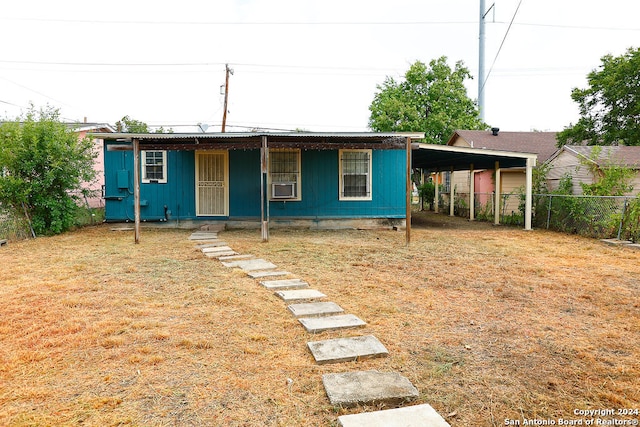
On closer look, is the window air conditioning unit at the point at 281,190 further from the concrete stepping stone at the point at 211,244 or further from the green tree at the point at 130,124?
the green tree at the point at 130,124

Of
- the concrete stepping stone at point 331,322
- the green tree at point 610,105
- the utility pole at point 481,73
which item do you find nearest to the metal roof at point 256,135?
the concrete stepping stone at point 331,322

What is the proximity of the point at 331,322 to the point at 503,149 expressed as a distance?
15.4 metres

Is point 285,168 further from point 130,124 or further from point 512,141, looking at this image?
point 130,124

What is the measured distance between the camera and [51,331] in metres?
3.17

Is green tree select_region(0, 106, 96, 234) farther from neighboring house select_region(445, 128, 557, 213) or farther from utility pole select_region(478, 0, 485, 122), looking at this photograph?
utility pole select_region(478, 0, 485, 122)

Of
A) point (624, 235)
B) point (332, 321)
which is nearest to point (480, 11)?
point (624, 235)

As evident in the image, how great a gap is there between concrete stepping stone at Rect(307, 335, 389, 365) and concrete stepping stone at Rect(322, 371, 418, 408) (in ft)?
0.74

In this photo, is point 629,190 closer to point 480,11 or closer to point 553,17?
point 553,17

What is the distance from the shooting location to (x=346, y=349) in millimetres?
2803

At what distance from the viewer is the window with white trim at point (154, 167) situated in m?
10.5

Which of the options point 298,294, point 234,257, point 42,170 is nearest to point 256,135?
point 234,257

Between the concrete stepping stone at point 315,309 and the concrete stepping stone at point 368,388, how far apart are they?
1170mm

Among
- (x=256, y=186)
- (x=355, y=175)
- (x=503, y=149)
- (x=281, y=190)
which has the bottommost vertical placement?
(x=281, y=190)

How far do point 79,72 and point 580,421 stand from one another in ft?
88.1
